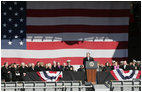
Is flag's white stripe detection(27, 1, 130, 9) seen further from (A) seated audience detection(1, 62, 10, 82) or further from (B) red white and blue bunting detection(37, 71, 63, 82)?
(B) red white and blue bunting detection(37, 71, 63, 82)

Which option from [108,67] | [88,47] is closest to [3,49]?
[88,47]

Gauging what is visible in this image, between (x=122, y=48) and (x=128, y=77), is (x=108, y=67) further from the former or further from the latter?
(x=122, y=48)

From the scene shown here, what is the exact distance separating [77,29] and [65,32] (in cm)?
60

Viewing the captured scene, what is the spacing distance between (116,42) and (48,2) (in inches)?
151

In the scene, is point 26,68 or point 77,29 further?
point 77,29

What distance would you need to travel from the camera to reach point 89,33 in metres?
16.6

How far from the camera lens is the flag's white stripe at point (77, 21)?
16391 mm

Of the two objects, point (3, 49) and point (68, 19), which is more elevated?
point (68, 19)

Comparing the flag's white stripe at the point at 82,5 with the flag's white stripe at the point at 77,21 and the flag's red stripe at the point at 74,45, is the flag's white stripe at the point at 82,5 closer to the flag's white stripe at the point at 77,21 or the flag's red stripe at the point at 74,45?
the flag's white stripe at the point at 77,21

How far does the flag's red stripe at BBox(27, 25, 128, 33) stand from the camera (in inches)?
648

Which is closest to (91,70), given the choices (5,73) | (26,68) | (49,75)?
(49,75)

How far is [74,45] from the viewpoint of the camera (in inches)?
655

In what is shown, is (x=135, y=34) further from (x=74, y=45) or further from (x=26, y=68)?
(x=26, y=68)

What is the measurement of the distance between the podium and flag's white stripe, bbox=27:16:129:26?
3897mm
